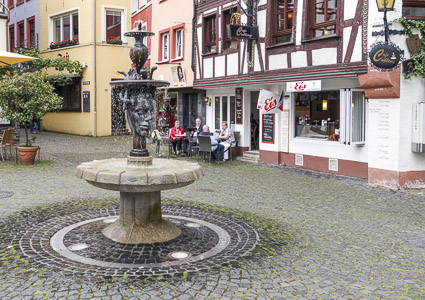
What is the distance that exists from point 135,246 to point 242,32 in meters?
9.44

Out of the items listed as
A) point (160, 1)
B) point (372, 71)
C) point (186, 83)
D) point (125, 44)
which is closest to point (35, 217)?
point (372, 71)

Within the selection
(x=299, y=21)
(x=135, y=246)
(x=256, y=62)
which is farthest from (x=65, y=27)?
(x=135, y=246)

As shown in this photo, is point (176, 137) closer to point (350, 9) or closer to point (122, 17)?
point (350, 9)

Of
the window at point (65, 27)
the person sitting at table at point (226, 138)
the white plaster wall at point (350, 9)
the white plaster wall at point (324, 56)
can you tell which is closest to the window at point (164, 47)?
the person sitting at table at point (226, 138)

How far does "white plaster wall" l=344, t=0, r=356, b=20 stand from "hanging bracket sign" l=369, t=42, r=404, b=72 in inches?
59.7

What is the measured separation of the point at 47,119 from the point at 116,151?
12.8 m

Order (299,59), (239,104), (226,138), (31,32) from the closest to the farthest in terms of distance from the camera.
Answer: (299,59) < (226,138) < (239,104) < (31,32)

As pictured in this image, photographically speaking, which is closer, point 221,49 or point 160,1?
point 221,49

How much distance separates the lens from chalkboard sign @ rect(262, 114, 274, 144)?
14.8 metres

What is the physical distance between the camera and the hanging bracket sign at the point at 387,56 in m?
9.95

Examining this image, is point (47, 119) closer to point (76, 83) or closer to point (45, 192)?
point (76, 83)

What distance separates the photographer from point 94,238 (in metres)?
6.43

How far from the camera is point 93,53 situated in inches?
979

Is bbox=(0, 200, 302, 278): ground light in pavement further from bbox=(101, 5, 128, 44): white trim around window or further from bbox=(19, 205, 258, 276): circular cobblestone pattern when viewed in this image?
bbox=(101, 5, 128, 44): white trim around window
